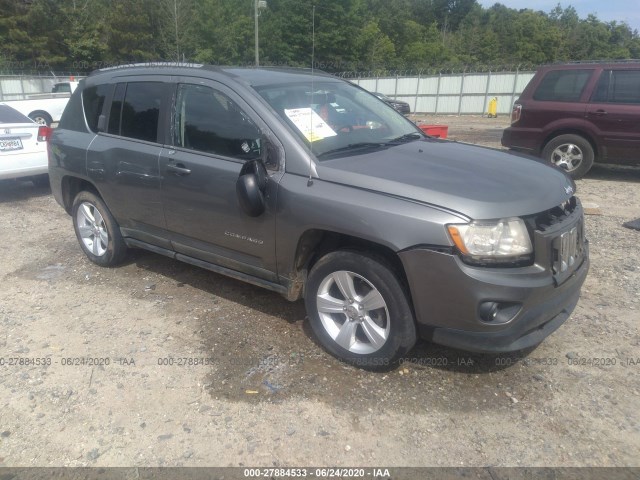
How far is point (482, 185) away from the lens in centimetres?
303

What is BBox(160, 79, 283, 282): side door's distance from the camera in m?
3.58

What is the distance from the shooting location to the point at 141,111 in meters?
4.40

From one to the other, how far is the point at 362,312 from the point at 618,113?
702 centimetres

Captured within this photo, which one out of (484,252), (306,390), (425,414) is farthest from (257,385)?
(484,252)

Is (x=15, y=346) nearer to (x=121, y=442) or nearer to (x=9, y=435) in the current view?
(x=9, y=435)

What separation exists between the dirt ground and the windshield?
4.81 ft

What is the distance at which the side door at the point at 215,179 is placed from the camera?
3578mm

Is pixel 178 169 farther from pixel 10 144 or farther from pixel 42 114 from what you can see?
pixel 42 114

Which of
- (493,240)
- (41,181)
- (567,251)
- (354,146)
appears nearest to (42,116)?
(41,181)

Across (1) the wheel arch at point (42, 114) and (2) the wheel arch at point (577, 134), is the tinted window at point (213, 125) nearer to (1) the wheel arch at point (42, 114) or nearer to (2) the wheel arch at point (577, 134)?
(2) the wheel arch at point (577, 134)

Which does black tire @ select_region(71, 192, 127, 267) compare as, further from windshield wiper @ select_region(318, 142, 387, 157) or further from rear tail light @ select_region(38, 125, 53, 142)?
windshield wiper @ select_region(318, 142, 387, 157)

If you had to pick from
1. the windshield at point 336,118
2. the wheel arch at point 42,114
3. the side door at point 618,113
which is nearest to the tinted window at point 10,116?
the windshield at point 336,118

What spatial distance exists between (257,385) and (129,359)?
3.26 feet

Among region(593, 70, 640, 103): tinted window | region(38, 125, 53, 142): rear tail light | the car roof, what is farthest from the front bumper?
region(593, 70, 640, 103): tinted window
